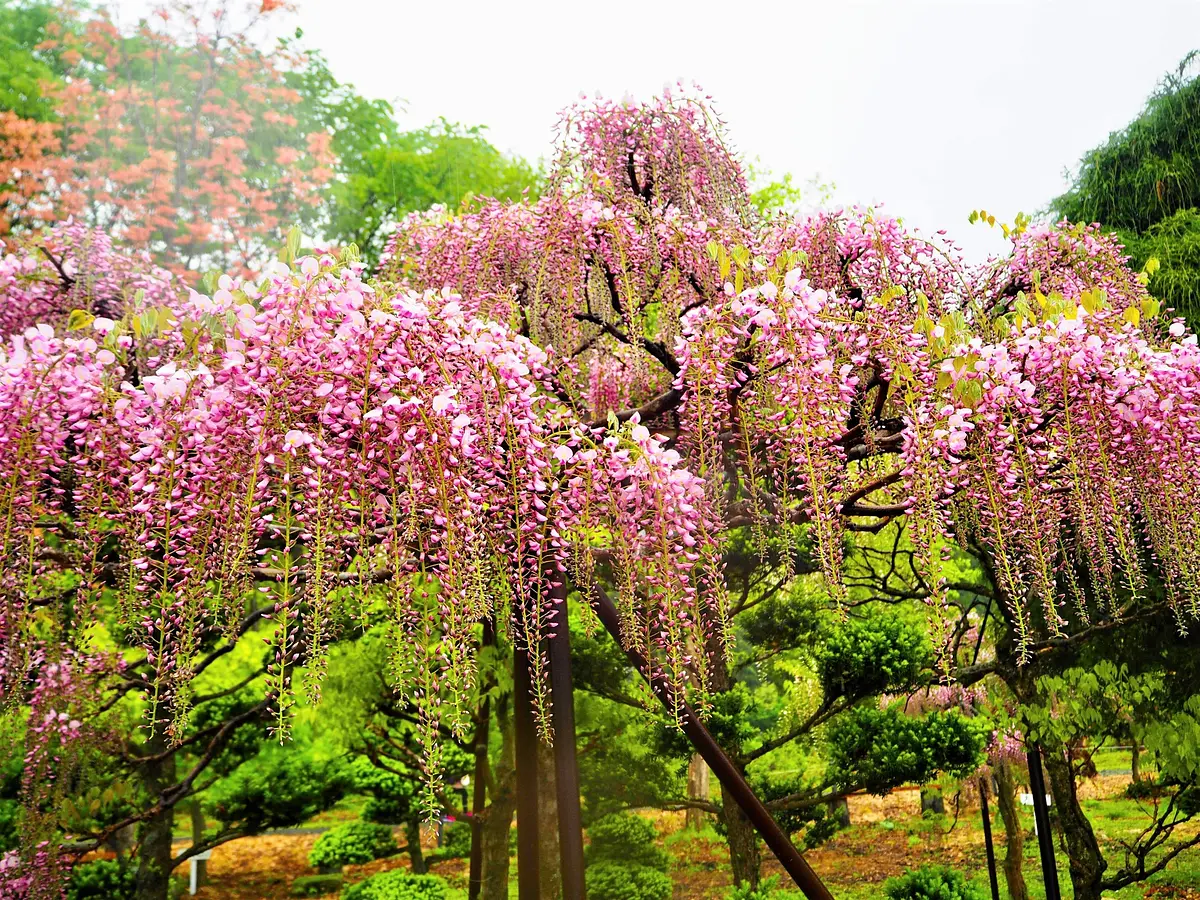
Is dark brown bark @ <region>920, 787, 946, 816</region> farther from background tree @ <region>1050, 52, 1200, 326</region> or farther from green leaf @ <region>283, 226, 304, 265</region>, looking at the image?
green leaf @ <region>283, 226, 304, 265</region>

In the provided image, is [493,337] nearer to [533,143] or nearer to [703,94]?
[703,94]

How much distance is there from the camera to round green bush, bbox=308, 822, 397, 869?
8620 millimetres

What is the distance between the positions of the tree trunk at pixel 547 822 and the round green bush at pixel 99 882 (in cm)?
424

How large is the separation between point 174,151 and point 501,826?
7114 millimetres

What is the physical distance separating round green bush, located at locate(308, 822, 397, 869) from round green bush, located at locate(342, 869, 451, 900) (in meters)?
2.07

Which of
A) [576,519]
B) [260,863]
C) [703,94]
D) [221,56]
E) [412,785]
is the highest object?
[221,56]

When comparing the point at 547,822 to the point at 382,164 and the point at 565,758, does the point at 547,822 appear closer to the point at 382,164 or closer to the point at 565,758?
the point at 565,758

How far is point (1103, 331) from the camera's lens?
2.79 m

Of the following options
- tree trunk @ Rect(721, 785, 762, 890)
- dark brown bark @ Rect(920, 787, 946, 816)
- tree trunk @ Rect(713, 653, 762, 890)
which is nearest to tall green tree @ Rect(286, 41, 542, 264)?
tree trunk @ Rect(713, 653, 762, 890)

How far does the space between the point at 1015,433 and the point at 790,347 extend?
0.72 m

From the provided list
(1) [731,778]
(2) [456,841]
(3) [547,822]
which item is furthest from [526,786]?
(2) [456,841]

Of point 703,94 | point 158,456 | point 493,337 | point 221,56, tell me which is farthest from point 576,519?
point 221,56

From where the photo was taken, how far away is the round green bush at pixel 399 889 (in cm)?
629

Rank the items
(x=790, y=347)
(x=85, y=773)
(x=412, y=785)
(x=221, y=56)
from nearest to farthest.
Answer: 1. (x=790, y=347)
2. (x=85, y=773)
3. (x=412, y=785)
4. (x=221, y=56)
